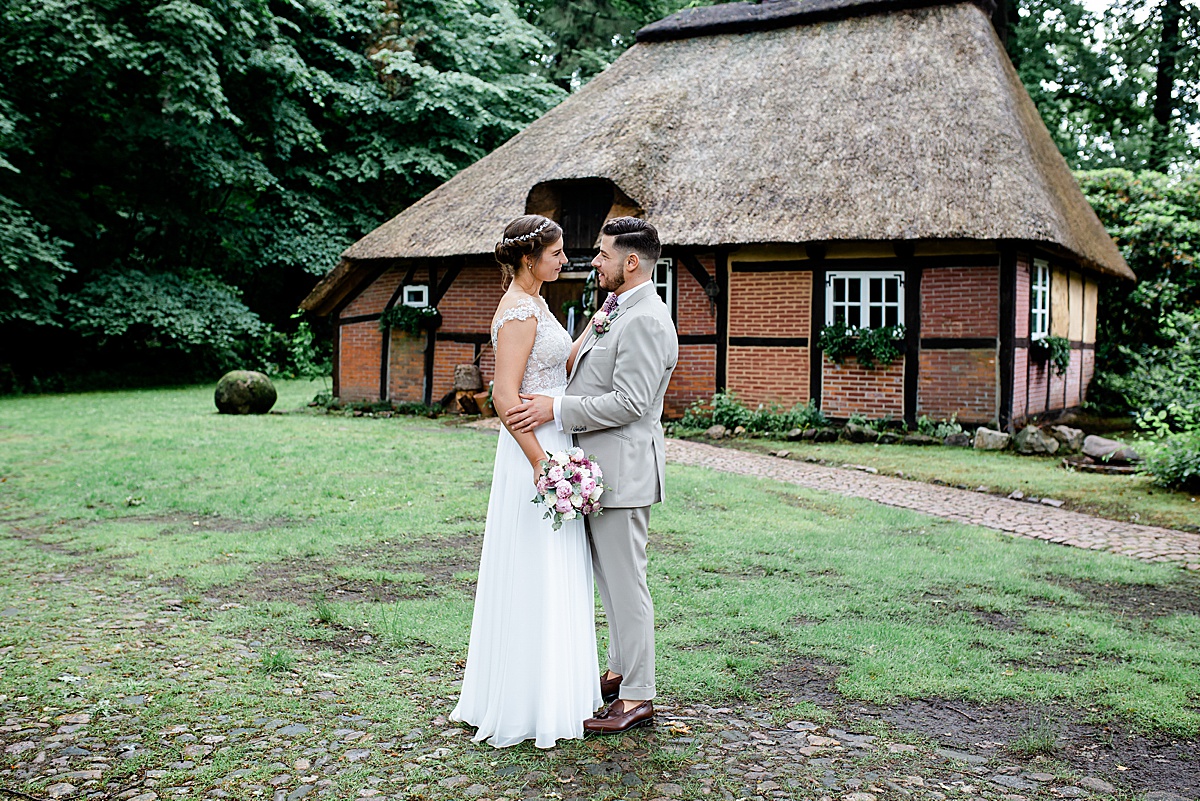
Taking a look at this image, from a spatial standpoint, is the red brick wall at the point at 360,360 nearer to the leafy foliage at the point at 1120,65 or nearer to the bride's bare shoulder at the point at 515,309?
the bride's bare shoulder at the point at 515,309

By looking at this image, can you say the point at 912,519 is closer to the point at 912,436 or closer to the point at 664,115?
the point at 912,436

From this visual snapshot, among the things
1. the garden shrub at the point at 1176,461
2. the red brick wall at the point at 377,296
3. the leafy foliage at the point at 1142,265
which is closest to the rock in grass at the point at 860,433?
the garden shrub at the point at 1176,461

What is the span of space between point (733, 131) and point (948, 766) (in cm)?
1189

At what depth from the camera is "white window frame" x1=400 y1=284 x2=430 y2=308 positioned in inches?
604

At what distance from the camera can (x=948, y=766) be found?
3.26m

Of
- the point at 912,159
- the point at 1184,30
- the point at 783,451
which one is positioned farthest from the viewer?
the point at 1184,30

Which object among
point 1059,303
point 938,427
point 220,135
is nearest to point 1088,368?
point 1059,303

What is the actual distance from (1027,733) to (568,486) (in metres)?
1.98

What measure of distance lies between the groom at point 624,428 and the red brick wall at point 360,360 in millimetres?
12885

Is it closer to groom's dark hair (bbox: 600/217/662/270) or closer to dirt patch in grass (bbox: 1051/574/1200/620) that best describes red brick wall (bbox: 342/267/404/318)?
dirt patch in grass (bbox: 1051/574/1200/620)

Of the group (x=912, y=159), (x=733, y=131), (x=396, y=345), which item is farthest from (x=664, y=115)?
(x=396, y=345)

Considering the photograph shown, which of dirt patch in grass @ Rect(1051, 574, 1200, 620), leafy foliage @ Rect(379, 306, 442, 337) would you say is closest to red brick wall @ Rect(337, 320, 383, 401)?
leafy foliage @ Rect(379, 306, 442, 337)

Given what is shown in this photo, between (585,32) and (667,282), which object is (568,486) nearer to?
(667,282)

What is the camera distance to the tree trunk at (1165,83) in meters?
22.6
